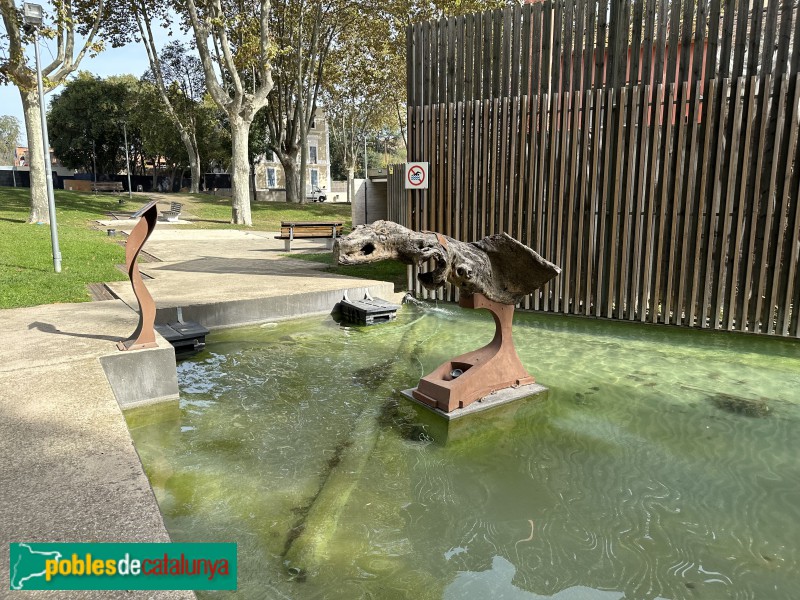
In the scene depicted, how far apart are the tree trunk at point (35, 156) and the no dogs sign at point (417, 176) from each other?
1233cm

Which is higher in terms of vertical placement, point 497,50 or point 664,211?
point 497,50

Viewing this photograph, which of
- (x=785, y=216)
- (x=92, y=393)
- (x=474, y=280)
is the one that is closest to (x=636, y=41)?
(x=785, y=216)

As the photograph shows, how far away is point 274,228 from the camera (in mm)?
22062

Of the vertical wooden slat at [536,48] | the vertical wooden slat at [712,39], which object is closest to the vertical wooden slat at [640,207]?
the vertical wooden slat at [712,39]

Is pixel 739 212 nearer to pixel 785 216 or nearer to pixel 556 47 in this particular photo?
pixel 785 216

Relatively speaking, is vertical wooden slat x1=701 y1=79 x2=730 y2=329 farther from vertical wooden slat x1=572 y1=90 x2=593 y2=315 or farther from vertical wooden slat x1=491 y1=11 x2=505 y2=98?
vertical wooden slat x1=491 y1=11 x2=505 y2=98

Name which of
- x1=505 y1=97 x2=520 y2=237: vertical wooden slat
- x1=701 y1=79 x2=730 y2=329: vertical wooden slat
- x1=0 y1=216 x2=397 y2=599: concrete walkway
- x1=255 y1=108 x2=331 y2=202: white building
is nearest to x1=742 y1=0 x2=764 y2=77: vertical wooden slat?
x1=701 y1=79 x2=730 y2=329: vertical wooden slat

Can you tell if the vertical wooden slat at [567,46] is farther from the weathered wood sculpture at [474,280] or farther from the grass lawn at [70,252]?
the grass lawn at [70,252]

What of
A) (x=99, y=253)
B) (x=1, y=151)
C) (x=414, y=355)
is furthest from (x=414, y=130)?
(x=1, y=151)

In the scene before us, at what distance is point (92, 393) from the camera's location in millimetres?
4016

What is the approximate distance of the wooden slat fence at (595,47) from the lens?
632 centimetres

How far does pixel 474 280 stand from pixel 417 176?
15.3ft

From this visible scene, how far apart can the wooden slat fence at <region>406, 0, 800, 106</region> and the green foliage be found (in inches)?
234

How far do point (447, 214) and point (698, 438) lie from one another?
5.31 m
